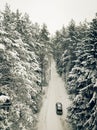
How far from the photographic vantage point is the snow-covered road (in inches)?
1490

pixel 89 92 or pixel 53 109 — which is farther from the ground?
pixel 89 92

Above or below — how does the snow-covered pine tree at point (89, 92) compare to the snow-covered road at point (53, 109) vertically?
above

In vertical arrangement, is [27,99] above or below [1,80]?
below

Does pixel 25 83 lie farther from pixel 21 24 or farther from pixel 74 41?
pixel 74 41

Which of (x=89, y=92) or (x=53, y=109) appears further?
(x=53, y=109)

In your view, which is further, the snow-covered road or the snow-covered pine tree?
the snow-covered road

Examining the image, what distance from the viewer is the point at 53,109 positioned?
47031mm

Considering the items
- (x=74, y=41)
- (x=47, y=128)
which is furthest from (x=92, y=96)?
(x=74, y=41)

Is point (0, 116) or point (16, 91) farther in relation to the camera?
point (16, 91)

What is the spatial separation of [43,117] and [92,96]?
756 inches

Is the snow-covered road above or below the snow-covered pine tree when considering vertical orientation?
below

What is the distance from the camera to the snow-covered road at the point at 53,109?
124ft

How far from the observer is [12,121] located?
18.4 meters

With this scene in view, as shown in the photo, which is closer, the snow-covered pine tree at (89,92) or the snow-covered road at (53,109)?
the snow-covered pine tree at (89,92)
